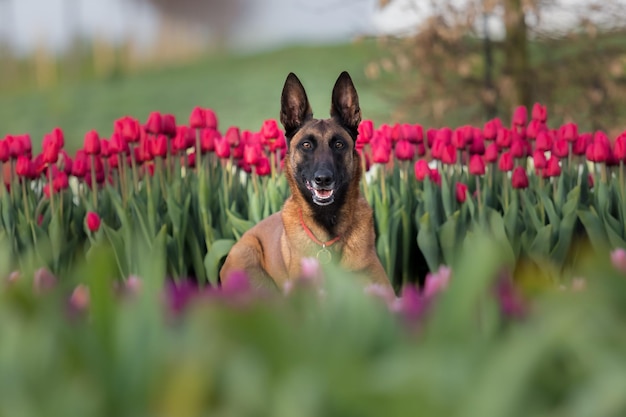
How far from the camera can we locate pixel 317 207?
4.62 m

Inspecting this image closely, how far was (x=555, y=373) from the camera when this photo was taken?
1192mm

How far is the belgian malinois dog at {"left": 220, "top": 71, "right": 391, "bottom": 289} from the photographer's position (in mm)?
4457

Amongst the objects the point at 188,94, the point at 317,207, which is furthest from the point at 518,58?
the point at 188,94

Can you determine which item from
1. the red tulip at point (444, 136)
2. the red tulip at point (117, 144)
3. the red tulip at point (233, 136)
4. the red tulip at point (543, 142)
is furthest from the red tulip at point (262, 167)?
the red tulip at point (543, 142)

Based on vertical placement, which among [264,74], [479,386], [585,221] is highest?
[264,74]

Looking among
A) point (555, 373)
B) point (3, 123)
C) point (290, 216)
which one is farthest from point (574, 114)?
point (3, 123)

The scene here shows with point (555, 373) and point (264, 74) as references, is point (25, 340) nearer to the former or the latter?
point (555, 373)

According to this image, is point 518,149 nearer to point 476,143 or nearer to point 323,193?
point 476,143

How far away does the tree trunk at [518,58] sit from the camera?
36.0ft

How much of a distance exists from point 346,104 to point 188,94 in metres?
19.4

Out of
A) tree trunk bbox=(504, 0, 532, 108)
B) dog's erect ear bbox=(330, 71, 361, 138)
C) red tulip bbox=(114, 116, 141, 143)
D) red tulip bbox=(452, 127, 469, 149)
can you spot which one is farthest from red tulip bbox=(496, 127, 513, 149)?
tree trunk bbox=(504, 0, 532, 108)

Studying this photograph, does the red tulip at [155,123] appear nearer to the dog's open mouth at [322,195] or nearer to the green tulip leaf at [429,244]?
the dog's open mouth at [322,195]

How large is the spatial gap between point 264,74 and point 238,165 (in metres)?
18.9

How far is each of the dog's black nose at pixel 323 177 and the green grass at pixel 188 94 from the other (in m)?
15.2
